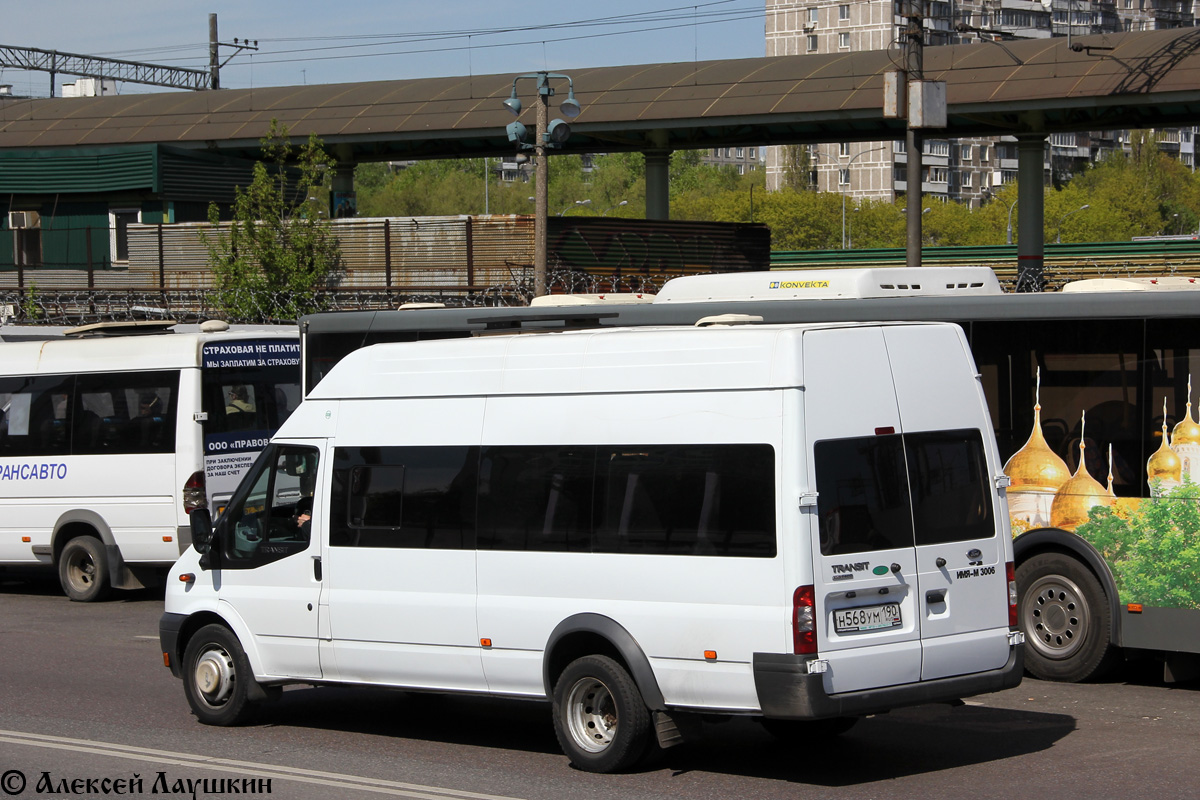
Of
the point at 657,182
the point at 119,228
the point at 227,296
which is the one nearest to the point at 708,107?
the point at 657,182

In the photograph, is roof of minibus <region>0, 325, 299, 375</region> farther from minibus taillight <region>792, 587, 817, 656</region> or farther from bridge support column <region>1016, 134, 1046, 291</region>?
bridge support column <region>1016, 134, 1046, 291</region>

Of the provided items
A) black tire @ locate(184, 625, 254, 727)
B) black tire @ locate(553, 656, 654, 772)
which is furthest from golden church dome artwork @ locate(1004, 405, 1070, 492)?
black tire @ locate(184, 625, 254, 727)

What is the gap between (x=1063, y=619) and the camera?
10.9 m

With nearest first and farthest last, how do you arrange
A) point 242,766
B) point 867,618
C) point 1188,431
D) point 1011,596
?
point 867,618 → point 1011,596 → point 242,766 → point 1188,431

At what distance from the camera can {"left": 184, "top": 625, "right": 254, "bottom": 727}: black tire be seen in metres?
9.45

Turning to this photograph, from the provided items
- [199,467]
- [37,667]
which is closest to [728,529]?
→ [37,667]

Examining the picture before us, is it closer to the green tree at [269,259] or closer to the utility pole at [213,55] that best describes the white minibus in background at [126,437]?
the green tree at [269,259]

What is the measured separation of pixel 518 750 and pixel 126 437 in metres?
8.82

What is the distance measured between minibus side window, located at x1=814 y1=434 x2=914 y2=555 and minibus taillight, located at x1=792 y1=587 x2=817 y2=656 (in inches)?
11.0

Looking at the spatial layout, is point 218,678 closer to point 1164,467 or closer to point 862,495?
point 862,495

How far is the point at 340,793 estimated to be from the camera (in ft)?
24.8

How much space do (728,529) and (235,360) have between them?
9853 millimetres

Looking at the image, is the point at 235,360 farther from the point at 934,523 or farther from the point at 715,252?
the point at 715,252

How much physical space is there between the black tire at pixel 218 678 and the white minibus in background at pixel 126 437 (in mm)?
5940
